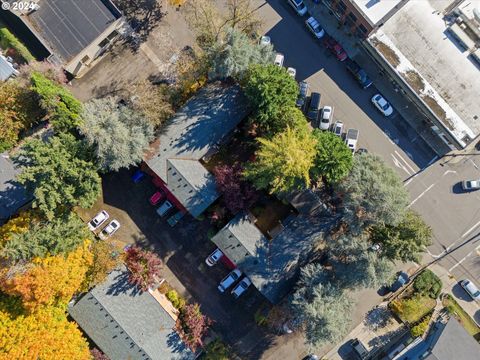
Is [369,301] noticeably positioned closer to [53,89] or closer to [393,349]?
[393,349]

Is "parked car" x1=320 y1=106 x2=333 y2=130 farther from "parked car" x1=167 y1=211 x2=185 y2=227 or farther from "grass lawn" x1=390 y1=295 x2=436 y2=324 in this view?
"grass lawn" x1=390 y1=295 x2=436 y2=324

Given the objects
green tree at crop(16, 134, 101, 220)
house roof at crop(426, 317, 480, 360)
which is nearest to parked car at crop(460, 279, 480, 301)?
house roof at crop(426, 317, 480, 360)

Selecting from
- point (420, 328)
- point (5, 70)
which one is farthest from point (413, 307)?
point (5, 70)

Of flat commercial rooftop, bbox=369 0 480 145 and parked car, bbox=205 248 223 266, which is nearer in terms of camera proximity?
flat commercial rooftop, bbox=369 0 480 145

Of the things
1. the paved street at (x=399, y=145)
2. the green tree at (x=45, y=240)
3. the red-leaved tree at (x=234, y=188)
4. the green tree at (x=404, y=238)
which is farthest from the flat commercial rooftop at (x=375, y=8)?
the green tree at (x=45, y=240)

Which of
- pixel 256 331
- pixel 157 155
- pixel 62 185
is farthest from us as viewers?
pixel 256 331

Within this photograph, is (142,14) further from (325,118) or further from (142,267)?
(142,267)

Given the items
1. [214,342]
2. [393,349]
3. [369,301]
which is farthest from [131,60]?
[393,349]
